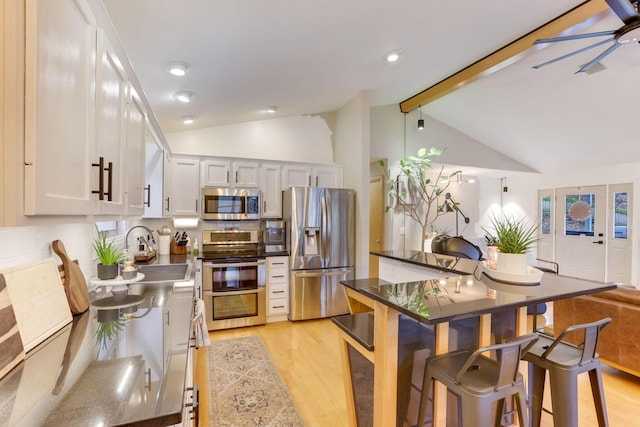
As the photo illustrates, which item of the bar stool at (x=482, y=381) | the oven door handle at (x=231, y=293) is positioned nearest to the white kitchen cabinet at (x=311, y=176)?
the oven door handle at (x=231, y=293)

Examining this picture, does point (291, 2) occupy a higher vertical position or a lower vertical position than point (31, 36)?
higher

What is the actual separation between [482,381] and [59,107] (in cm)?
181

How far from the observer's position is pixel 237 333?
3.62 m

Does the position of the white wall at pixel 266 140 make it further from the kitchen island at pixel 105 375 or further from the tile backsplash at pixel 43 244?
the kitchen island at pixel 105 375

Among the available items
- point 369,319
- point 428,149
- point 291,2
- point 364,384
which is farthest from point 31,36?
point 428,149

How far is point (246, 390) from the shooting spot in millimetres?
2424

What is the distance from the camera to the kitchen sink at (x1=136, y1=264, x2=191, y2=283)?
2.46 m

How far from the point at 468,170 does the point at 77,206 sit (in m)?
6.51

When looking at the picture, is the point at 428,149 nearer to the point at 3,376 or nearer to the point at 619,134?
the point at 619,134

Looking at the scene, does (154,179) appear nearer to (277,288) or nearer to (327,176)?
(277,288)

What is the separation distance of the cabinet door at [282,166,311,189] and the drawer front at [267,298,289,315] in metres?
1.59

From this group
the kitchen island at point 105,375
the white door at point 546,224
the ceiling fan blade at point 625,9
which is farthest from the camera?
the white door at point 546,224

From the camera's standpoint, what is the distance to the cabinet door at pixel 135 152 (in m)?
1.57

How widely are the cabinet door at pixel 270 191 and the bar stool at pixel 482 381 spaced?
3.22 metres
